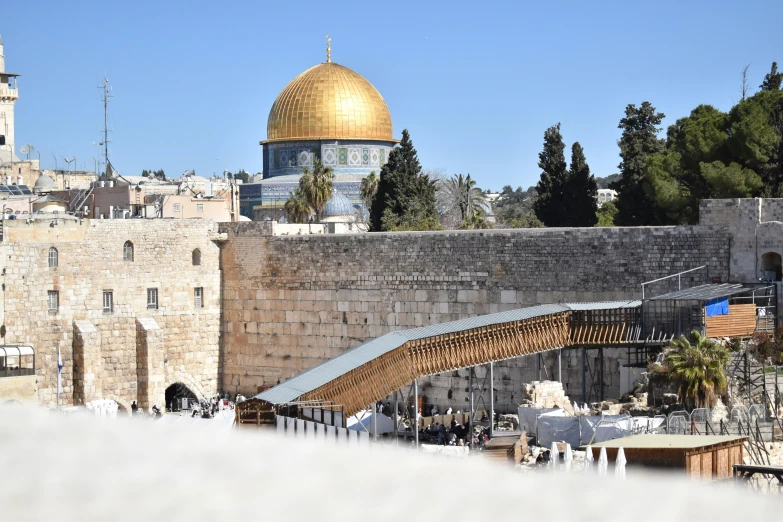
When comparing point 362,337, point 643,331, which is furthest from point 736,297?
point 362,337

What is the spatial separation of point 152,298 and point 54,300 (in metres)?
2.36

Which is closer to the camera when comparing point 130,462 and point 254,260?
point 130,462

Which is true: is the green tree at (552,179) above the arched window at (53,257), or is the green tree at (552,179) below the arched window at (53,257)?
above

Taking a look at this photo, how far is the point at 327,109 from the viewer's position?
4956 centimetres

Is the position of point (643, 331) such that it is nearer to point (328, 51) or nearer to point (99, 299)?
point (99, 299)

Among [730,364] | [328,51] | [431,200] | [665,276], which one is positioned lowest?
[730,364]

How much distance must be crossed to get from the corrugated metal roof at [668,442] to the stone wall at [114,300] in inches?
613

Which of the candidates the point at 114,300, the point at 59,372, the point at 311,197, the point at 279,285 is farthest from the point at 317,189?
the point at 59,372

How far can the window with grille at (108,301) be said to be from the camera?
25.9m

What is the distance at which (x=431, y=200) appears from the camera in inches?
1344

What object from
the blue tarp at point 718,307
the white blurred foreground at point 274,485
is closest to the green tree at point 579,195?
the blue tarp at point 718,307

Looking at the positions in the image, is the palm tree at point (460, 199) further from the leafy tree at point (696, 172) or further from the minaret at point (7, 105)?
the minaret at point (7, 105)

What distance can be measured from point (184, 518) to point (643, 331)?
17.6 metres

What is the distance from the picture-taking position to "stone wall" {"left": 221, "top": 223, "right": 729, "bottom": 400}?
21.3 m
